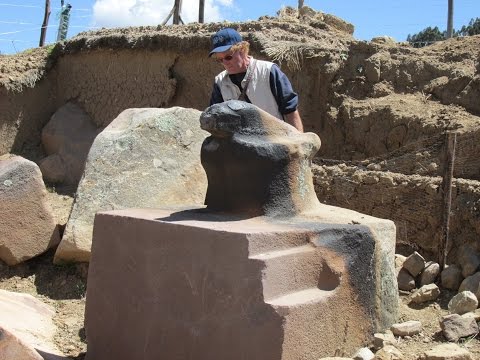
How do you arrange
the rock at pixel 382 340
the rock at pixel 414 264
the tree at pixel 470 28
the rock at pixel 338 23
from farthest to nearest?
1. the tree at pixel 470 28
2. the rock at pixel 338 23
3. the rock at pixel 414 264
4. the rock at pixel 382 340

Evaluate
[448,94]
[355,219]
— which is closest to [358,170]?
[448,94]

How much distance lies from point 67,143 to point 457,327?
676 cm

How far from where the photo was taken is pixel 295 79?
716cm

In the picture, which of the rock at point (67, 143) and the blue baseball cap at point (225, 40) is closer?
the blue baseball cap at point (225, 40)

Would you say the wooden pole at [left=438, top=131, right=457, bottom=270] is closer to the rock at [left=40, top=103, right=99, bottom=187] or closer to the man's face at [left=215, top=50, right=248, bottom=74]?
the man's face at [left=215, top=50, right=248, bottom=74]

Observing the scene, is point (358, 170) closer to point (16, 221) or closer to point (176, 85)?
point (16, 221)

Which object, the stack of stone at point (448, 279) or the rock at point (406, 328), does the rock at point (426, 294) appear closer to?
the stack of stone at point (448, 279)

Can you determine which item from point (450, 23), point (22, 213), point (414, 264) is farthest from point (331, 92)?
point (450, 23)

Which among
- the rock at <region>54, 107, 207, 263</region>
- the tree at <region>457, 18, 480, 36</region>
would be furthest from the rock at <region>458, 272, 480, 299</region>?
the tree at <region>457, 18, 480, 36</region>

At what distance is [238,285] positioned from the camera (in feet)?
9.71

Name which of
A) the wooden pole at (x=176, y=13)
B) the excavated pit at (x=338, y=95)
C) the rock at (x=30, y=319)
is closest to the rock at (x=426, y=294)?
the excavated pit at (x=338, y=95)

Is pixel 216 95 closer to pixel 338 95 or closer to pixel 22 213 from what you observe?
pixel 22 213

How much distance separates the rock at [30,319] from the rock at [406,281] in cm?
218

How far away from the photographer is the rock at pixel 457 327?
3.53 m
